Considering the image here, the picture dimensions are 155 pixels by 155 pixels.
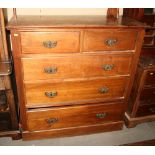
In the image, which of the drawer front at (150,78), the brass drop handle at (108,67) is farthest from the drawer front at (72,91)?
the drawer front at (150,78)

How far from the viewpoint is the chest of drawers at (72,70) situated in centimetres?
157

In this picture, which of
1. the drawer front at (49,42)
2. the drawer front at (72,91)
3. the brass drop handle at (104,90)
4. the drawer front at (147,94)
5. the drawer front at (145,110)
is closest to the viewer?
the drawer front at (49,42)

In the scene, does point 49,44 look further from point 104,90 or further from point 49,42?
point 104,90

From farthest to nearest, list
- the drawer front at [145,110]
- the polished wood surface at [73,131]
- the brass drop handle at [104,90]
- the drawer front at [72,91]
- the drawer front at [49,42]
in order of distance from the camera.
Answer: the drawer front at [145,110]
the polished wood surface at [73,131]
the brass drop handle at [104,90]
the drawer front at [72,91]
the drawer front at [49,42]

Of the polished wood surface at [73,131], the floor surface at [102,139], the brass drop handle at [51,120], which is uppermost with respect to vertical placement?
the brass drop handle at [51,120]

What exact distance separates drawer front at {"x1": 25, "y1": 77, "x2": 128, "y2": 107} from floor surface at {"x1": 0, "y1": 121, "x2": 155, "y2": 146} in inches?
19.7

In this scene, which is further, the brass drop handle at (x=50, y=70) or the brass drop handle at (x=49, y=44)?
the brass drop handle at (x=50, y=70)

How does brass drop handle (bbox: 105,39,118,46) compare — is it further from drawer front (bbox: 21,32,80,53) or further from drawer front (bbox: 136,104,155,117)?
drawer front (bbox: 136,104,155,117)

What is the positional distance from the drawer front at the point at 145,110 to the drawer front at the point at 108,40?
0.91 metres

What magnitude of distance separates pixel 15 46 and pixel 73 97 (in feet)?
2.45

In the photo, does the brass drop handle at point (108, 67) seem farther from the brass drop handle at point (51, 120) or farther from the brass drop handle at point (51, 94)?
the brass drop handle at point (51, 120)

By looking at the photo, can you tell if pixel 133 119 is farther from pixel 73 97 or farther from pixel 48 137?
pixel 48 137

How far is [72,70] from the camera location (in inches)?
68.9

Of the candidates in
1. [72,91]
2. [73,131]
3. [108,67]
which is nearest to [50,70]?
[72,91]
